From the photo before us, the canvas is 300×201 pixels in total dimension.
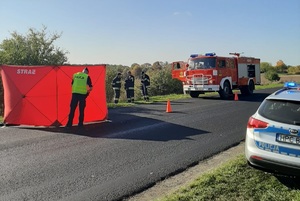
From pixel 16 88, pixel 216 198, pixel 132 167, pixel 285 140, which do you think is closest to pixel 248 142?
pixel 285 140

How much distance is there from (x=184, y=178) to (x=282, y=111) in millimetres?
1973

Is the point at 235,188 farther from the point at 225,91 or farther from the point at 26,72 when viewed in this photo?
the point at 225,91

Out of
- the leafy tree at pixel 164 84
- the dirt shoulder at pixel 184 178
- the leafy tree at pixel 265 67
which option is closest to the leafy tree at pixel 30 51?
the leafy tree at pixel 164 84

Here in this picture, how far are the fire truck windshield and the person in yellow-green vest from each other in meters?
11.0

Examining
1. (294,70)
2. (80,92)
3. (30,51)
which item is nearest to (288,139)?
(80,92)

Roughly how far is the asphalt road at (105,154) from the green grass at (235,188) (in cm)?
79

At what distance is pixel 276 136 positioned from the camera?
4953mm

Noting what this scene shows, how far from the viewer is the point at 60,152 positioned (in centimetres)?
709

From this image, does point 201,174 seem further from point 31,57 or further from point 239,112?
point 31,57

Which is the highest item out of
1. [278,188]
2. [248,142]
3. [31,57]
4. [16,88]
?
[31,57]

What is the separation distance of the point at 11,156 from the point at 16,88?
3983mm

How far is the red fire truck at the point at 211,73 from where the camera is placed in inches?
771

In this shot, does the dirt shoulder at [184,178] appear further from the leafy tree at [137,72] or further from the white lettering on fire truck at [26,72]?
the leafy tree at [137,72]

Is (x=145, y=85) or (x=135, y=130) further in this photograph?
(x=145, y=85)
